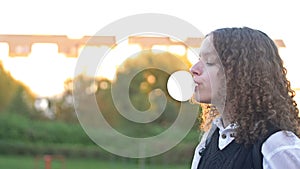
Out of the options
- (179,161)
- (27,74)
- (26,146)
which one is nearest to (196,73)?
(179,161)

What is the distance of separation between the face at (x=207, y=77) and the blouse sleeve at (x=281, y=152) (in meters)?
0.17

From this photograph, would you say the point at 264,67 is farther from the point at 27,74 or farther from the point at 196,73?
the point at 27,74

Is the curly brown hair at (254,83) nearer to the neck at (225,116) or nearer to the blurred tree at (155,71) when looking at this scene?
the neck at (225,116)

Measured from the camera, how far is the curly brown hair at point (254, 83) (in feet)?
4.56

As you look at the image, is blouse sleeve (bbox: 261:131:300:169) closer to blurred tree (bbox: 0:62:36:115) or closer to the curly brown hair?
the curly brown hair

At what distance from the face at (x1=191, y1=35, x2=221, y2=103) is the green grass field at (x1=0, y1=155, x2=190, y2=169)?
1702cm

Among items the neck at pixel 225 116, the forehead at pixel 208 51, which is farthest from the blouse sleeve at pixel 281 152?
the forehead at pixel 208 51

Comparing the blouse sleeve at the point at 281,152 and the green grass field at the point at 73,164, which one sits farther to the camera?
the green grass field at the point at 73,164

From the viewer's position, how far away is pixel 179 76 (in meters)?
1.68

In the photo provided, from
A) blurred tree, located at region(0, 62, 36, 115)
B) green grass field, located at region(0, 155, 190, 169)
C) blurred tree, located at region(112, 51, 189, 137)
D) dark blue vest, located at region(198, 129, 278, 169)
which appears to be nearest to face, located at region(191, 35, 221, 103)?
dark blue vest, located at region(198, 129, 278, 169)

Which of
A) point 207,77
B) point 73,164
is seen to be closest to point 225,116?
point 207,77

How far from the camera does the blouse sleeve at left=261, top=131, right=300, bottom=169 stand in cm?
130

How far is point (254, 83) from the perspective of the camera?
1421 millimetres

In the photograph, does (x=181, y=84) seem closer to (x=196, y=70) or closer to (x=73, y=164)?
(x=196, y=70)
